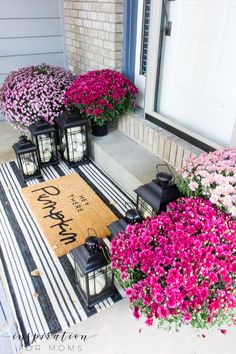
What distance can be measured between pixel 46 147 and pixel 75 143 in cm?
24

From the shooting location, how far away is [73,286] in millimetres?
1433

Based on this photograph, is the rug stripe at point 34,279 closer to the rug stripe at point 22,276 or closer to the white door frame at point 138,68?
the rug stripe at point 22,276

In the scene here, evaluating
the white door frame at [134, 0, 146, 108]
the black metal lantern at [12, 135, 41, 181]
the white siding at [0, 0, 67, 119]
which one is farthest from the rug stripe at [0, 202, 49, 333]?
the white siding at [0, 0, 67, 119]

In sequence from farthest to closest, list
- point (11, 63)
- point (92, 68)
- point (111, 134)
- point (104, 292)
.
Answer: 1. point (11, 63)
2. point (92, 68)
3. point (111, 134)
4. point (104, 292)

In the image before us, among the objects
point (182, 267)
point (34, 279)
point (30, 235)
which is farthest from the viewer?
point (30, 235)

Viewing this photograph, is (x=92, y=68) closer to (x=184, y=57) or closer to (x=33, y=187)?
(x=184, y=57)

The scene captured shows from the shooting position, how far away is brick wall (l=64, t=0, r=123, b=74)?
2.33 metres

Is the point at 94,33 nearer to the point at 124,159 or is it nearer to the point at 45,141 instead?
the point at 45,141

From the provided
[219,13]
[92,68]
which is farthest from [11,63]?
[219,13]

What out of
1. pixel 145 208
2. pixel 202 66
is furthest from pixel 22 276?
Result: pixel 202 66

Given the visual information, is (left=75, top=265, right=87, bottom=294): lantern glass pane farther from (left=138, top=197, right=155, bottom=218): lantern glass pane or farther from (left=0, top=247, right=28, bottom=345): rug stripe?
(left=138, top=197, right=155, bottom=218): lantern glass pane

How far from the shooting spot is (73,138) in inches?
90.8

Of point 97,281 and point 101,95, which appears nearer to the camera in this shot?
point 97,281

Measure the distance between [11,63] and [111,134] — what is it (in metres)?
1.55
